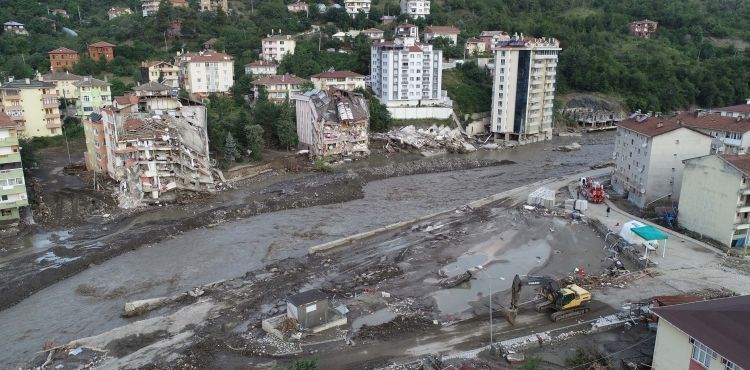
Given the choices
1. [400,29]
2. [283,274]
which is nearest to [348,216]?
[283,274]

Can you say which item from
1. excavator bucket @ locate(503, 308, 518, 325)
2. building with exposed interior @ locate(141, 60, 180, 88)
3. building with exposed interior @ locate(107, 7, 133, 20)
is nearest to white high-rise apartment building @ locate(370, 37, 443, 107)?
building with exposed interior @ locate(141, 60, 180, 88)

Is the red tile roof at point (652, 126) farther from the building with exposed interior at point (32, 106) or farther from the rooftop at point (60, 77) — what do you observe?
the rooftop at point (60, 77)

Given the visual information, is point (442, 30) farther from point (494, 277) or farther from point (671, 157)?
point (494, 277)

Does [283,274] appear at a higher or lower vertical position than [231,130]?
lower

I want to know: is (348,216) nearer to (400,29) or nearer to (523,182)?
(523,182)

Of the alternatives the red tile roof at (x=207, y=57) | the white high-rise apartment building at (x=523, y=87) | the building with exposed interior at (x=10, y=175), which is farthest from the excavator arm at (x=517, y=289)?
the red tile roof at (x=207, y=57)

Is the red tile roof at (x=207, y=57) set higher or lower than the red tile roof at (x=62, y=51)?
lower
